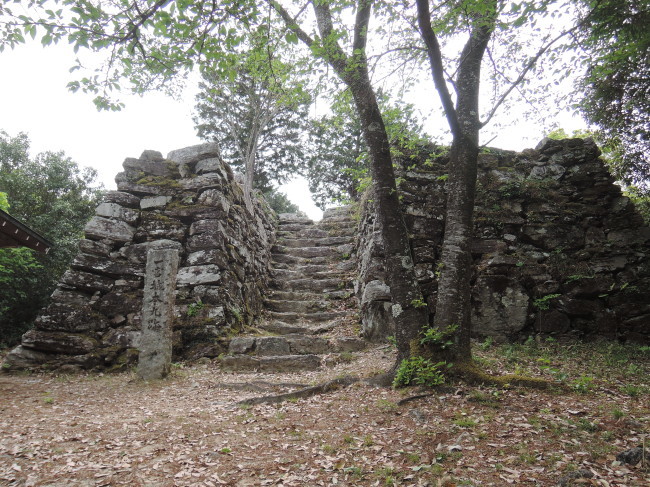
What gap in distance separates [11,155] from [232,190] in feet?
45.7

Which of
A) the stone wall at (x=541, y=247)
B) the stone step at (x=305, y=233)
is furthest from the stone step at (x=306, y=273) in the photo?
the stone wall at (x=541, y=247)

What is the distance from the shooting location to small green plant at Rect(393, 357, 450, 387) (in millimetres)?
4148

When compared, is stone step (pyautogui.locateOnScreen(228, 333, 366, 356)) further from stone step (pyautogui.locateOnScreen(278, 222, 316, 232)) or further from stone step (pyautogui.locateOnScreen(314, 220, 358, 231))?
stone step (pyautogui.locateOnScreen(278, 222, 316, 232))

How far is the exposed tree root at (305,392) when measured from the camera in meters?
4.69

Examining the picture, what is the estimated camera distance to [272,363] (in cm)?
630

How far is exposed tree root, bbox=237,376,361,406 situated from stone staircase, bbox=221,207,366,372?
129 centimetres

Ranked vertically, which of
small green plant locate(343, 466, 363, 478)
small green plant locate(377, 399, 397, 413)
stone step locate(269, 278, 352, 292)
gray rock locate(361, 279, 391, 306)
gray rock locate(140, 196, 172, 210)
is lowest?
small green plant locate(343, 466, 363, 478)

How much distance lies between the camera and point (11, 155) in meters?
16.3

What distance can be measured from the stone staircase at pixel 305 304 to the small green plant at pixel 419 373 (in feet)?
7.03

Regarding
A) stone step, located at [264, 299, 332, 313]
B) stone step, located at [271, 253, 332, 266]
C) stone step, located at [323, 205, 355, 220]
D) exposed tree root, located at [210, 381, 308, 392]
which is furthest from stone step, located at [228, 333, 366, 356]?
stone step, located at [323, 205, 355, 220]

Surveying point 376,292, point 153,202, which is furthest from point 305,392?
point 153,202

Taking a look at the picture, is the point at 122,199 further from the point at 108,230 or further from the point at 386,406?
the point at 386,406

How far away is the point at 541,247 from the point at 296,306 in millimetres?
5531

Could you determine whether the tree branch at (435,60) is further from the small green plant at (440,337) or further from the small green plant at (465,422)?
the small green plant at (465,422)
